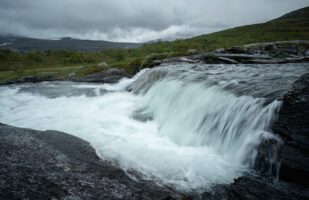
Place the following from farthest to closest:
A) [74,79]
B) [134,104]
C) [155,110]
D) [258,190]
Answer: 1. [74,79]
2. [134,104]
3. [155,110]
4. [258,190]

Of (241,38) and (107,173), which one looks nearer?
(107,173)

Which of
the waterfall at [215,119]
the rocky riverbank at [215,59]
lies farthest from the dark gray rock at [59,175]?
the rocky riverbank at [215,59]

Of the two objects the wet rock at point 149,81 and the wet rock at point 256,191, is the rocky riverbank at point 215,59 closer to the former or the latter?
the wet rock at point 149,81

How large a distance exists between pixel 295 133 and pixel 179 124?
6.66 metres

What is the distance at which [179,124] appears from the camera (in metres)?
13.5

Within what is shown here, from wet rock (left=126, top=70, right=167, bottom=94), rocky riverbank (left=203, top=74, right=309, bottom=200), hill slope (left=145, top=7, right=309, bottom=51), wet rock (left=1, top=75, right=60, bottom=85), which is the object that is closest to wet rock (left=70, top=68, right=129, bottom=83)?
wet rock (left=1, top=75, right=60, bottom=85)

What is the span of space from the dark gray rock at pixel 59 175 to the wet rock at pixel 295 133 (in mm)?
3079

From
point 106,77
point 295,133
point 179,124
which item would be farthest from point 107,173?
point 106,77

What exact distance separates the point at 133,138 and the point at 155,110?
566 cm

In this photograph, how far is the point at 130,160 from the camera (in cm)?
900

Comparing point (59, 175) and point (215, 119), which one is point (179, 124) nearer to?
point (215, 119)

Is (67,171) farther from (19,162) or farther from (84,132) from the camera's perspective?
(84,132)

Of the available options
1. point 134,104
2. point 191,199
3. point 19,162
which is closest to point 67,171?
point 19,162

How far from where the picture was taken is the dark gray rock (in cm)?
584
